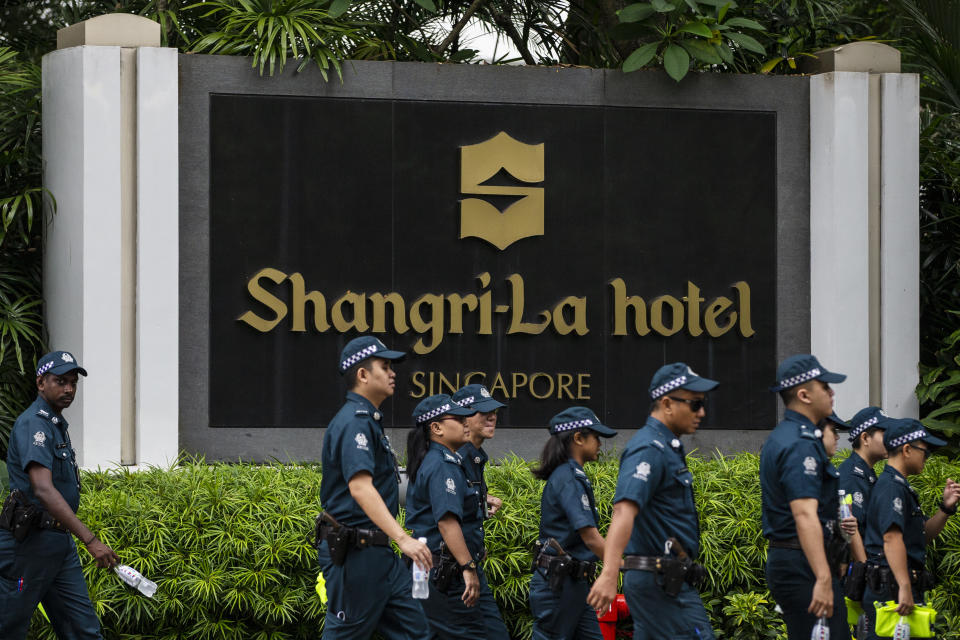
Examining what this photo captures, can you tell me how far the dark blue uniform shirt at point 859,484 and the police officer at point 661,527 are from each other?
2281 millimetres

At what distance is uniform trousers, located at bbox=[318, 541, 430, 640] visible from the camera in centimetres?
701

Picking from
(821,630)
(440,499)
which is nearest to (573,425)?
(440,499)

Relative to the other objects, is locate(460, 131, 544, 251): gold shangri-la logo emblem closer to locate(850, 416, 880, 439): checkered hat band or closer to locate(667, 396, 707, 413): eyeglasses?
locate(850, 416, 880, 439): checkered hat band

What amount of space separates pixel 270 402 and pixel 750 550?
14.0 feet

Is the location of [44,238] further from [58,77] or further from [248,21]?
[248,21]

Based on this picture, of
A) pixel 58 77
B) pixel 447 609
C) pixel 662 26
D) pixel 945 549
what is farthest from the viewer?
pixel 662 26

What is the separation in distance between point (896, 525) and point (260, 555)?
4.32 meters

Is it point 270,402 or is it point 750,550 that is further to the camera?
point 270,402

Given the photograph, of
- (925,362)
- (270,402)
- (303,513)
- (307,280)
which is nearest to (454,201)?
(307,280)

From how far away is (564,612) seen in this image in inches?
307

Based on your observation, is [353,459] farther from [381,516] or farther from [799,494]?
[799,494]

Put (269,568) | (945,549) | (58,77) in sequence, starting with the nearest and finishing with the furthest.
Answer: (269,568) < (945,549) < (58,77)

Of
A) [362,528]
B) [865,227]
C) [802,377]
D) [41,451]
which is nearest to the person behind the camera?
[362,528]

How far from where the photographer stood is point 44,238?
12.1 m
